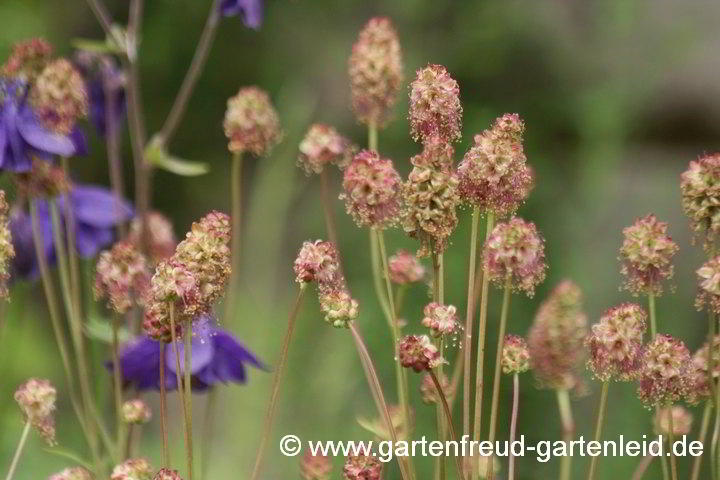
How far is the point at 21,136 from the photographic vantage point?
0.86 m

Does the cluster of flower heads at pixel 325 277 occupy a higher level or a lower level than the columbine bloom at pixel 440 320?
higher

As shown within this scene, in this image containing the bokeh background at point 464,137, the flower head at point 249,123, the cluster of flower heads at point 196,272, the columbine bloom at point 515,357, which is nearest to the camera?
the cluster of flower heads at point 196,272

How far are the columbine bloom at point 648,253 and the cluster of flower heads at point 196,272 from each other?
0.79 feet

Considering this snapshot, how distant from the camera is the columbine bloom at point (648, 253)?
69 centimetres

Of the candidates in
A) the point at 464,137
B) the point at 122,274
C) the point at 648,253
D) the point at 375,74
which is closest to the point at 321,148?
the point at 375,74

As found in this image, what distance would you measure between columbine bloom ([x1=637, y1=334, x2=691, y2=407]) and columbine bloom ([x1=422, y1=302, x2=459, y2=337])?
11 centimetres

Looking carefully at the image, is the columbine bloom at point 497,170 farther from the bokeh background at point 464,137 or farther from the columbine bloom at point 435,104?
the bokeh background at point 464,137

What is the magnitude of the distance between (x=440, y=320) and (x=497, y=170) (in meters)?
0.09

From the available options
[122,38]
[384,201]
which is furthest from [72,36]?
[384,201]

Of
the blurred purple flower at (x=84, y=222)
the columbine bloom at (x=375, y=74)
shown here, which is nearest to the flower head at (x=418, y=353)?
the columbine bloom at (x=375, y=74)

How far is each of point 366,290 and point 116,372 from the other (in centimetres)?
120

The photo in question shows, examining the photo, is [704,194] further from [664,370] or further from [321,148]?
[321,148]

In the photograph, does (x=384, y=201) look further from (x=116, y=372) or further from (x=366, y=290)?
(x=366, y=290)

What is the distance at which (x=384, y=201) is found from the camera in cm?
67
